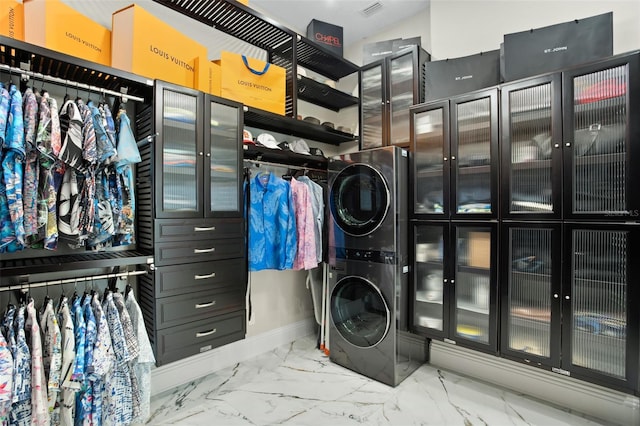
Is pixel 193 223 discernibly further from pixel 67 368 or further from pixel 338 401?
Result: pixel 338 401

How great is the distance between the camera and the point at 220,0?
2.07 metres

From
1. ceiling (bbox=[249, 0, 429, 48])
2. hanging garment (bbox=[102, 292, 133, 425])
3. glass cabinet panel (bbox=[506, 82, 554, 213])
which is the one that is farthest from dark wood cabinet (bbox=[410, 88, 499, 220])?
hanging garment (bbox=[102, 292, 133, 425])

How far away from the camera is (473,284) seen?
2.21m

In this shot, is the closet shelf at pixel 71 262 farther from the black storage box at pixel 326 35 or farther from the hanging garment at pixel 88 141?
the black storage box at pixel 326 35

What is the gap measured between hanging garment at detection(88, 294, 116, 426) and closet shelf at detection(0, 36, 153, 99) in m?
1.16

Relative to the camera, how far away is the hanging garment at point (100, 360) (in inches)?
57.9

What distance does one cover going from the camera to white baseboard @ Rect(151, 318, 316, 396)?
2.14 m

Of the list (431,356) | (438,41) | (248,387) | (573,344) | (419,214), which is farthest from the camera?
(438,41)

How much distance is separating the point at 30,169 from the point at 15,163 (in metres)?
0.06

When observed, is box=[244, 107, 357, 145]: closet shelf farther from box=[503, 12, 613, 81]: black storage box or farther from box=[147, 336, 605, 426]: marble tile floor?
box=[147, 336, 605, 426]: marble tile floor

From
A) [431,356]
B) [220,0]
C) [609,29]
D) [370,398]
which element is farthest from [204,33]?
[431,356]

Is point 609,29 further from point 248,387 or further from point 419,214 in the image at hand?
point 248,387

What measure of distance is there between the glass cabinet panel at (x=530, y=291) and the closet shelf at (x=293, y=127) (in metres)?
1.76

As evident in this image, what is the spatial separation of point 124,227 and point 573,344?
2644 millimetres
